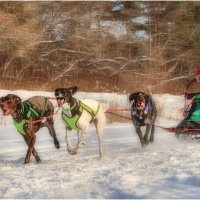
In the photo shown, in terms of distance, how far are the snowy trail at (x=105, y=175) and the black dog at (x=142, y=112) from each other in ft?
1.00

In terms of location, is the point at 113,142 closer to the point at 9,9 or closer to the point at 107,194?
the point at 107,194

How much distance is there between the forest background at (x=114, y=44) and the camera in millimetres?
24172

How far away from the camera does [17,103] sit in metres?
6.80

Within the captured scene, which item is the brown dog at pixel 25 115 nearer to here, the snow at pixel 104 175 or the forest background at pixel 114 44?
the snow at pixel 104 175

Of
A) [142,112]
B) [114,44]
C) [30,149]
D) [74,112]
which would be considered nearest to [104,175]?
[30,149]

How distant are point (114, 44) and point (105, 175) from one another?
19.8m

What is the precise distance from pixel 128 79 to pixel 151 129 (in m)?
15.9

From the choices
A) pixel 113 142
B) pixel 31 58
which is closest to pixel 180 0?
pixel 31 58

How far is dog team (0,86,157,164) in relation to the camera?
6.84m

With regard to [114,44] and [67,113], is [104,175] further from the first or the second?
[114,44]

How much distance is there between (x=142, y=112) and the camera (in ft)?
26.5

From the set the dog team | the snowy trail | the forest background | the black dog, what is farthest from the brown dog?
the forest background

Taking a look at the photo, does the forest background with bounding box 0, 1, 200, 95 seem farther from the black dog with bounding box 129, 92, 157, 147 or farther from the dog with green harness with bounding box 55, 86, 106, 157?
the dog with green harness with bounding box 55, 86, 106, 157

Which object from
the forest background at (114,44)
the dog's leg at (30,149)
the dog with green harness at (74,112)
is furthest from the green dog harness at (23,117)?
the forest background at (114,44)
